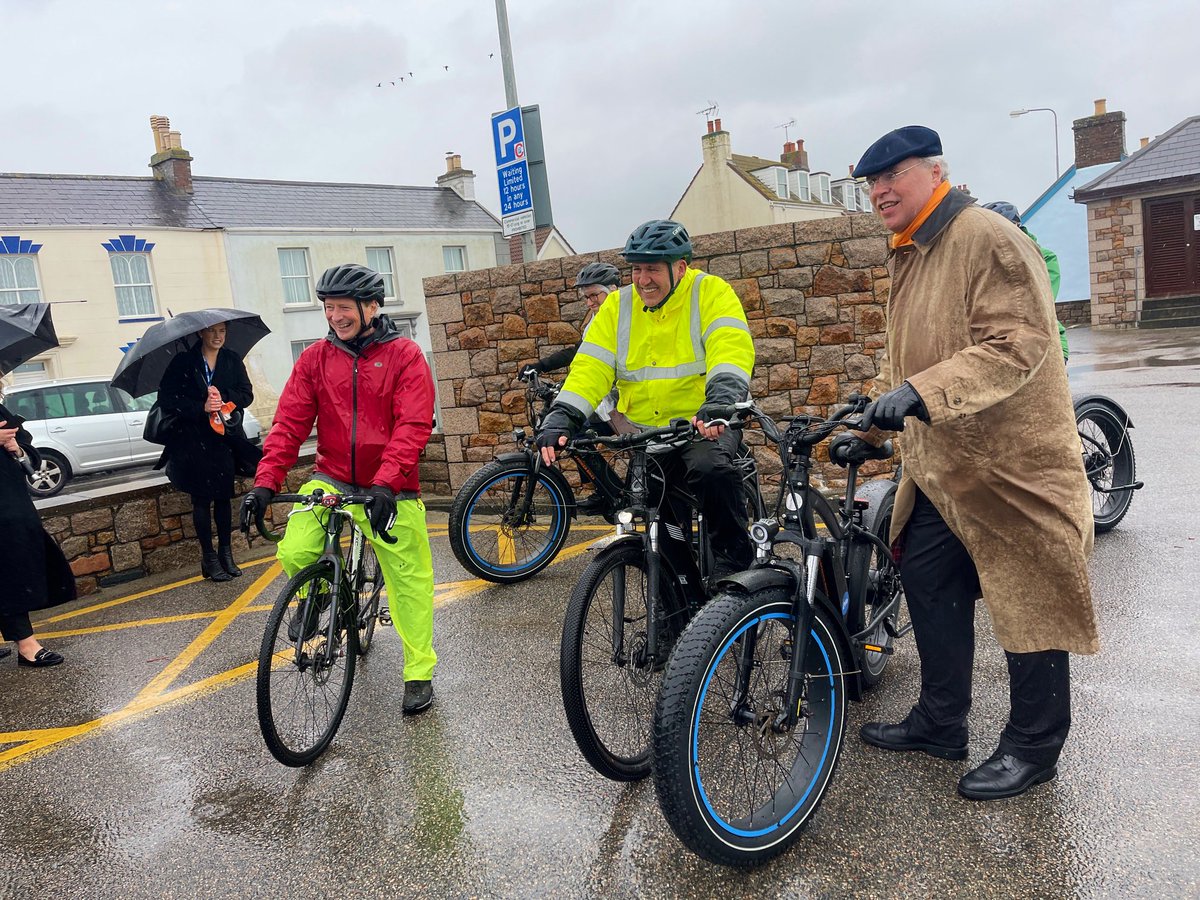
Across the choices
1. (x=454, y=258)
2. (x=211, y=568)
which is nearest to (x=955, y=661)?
(x=211, y=568)

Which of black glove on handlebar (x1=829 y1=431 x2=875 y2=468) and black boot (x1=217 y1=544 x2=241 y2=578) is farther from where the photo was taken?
black boot (x1=217 y1=544 x2=241 y2=578)

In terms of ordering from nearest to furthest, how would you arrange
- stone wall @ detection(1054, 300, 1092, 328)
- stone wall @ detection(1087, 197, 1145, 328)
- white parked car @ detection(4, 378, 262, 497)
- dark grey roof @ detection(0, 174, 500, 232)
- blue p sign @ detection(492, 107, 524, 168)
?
blue p sign @ detection(492, 107, 524, 168) < white parked car @ detection(4, 378, 262, 497) < stone wall @ detection(1087, 197, 1145, 328) < stone wall @ detection(1054, 300, 1092, 328) < dark grey roof @ detection(0, 174, 500, 232)

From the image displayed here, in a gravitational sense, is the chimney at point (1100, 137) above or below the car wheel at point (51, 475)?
above

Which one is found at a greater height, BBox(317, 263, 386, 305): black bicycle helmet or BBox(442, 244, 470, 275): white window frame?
BBox(442, 244, 470, 275): white window frame

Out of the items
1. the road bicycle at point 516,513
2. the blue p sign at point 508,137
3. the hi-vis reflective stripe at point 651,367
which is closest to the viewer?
the hi-vis reflective stripe at point 651,367

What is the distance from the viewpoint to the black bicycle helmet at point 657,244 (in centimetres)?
357

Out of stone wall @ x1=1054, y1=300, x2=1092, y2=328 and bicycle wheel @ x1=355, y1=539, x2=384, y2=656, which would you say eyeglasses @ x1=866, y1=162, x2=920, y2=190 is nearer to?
bicycle wheel @ x1=355, y1=539, x2=384, y2=656

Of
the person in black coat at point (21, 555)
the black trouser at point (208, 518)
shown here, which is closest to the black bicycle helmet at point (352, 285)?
the person in black coat at point (21, 555)

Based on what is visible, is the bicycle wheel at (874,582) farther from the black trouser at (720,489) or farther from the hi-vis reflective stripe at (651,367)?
the hi-vis reflective stripe at (651,367)

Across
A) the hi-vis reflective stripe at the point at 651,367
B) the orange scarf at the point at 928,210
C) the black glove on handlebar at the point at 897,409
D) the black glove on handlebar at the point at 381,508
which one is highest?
the orange scarf at the point at 928,210

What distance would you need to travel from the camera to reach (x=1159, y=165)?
2158 cm

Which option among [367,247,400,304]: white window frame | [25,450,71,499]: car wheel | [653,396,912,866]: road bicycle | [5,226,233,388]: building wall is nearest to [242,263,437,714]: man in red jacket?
[653,396,912,866]: road bicycle

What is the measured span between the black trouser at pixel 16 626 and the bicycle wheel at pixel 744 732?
433 centimetres

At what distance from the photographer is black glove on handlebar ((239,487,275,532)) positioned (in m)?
3.65
